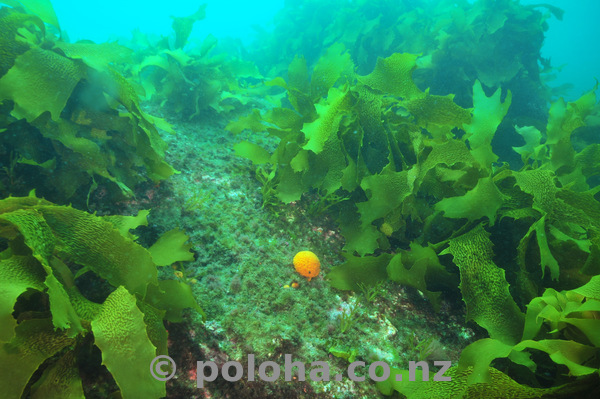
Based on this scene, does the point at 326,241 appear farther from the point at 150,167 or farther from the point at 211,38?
the point at 211,38

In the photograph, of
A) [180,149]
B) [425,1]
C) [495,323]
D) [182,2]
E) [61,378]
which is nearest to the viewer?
[61,378]

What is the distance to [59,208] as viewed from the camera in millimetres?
1194

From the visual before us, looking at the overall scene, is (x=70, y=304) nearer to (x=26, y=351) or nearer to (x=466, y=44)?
(x=26, y=351)

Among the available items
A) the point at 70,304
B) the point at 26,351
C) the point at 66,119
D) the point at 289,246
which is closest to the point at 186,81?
the point at 66,119

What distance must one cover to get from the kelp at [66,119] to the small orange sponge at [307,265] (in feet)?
3.75

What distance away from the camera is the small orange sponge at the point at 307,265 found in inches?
68.9

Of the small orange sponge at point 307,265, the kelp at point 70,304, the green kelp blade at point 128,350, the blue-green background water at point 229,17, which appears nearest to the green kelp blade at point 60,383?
the kelp at point 70,304

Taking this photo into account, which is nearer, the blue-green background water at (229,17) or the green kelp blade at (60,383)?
the green kelp blade at (60,383)

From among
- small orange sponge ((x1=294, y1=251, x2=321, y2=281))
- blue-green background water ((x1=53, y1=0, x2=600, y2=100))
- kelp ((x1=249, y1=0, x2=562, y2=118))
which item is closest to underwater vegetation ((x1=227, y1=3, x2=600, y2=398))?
small orange sponge ((x1=294, y1=251, x2=321, y2=281))

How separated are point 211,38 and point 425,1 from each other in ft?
17.2

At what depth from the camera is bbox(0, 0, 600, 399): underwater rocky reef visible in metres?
1.02

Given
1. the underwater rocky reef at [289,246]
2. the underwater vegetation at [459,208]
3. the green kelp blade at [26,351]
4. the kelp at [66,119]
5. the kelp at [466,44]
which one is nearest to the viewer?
the green kelp blade at [26,351]

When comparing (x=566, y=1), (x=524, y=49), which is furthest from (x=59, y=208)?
(x=566, y=1)

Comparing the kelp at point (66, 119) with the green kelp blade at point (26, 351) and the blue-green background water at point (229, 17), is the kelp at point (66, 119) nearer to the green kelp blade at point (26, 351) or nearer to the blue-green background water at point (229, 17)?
the green kelp blade at point (26, 351)
